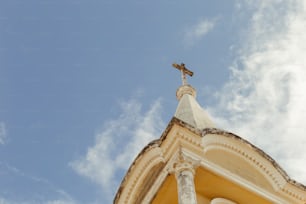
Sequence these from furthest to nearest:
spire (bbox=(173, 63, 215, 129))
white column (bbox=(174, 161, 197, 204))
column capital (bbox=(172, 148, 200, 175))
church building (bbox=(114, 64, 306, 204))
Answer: spire (bbox=(173, 63, 215, 129))
church building (bbox=(114, 64, 306, 204))
column capital (bbox=(172, 148, 200, 175))
white column (bbox=(174, 161, 197, 204))

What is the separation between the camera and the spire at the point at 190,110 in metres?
14.3

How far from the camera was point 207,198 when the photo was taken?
13031 millimetres

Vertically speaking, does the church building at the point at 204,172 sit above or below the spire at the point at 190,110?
below

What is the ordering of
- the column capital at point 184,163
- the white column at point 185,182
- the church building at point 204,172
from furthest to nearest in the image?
the church building at point 204,172 < the column capital at point 184,163 < the white column at point 185,182

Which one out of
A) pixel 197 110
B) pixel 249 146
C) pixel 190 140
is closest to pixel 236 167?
pixel 249 146

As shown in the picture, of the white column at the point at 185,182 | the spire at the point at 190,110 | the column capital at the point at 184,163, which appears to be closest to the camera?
the white column at the point at 185,182

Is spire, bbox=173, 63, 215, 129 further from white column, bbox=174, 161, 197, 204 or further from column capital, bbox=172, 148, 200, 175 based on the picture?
white column, bbox=174, 161, 197, 204

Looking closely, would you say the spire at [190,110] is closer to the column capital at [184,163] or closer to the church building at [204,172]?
the church building at [204,172]

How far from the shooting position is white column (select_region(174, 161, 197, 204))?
11078mm

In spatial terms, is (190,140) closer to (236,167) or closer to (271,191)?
(236,167)

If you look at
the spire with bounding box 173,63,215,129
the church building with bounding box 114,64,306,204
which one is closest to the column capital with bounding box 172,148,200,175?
the church building with bounding box 114,64,306,204

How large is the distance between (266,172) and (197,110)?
272 cm

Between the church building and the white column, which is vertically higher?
the church building

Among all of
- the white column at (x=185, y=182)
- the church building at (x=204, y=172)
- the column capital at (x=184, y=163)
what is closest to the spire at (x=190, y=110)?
the church building at (x=204, y=172)
